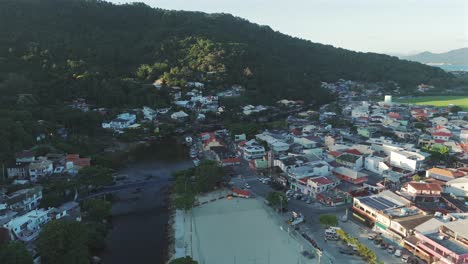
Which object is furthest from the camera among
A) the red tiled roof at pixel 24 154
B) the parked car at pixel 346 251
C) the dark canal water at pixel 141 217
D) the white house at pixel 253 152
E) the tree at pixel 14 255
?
the white house at pixel 253 152

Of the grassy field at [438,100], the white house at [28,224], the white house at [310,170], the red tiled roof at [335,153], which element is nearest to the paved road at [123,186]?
the white house at [28,224]

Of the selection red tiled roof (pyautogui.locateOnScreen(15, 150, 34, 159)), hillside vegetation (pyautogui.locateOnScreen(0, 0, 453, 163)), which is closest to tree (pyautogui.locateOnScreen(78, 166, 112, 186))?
red tiled roof (pyautogui.locateOnScreen(15, 150, 34, 159))

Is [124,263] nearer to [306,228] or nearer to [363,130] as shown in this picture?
[306,228]

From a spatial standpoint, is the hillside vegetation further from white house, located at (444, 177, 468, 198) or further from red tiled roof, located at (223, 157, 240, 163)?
white house, located at (444, 177, 468, 198)

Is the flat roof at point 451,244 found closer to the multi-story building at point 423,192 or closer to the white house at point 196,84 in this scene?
Result: the multi-story building at point 423,192

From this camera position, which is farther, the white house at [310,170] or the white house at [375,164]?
the white house at [375,164]

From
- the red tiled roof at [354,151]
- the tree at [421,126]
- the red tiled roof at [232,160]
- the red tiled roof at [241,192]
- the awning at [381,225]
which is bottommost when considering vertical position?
the awning at [381,225]
